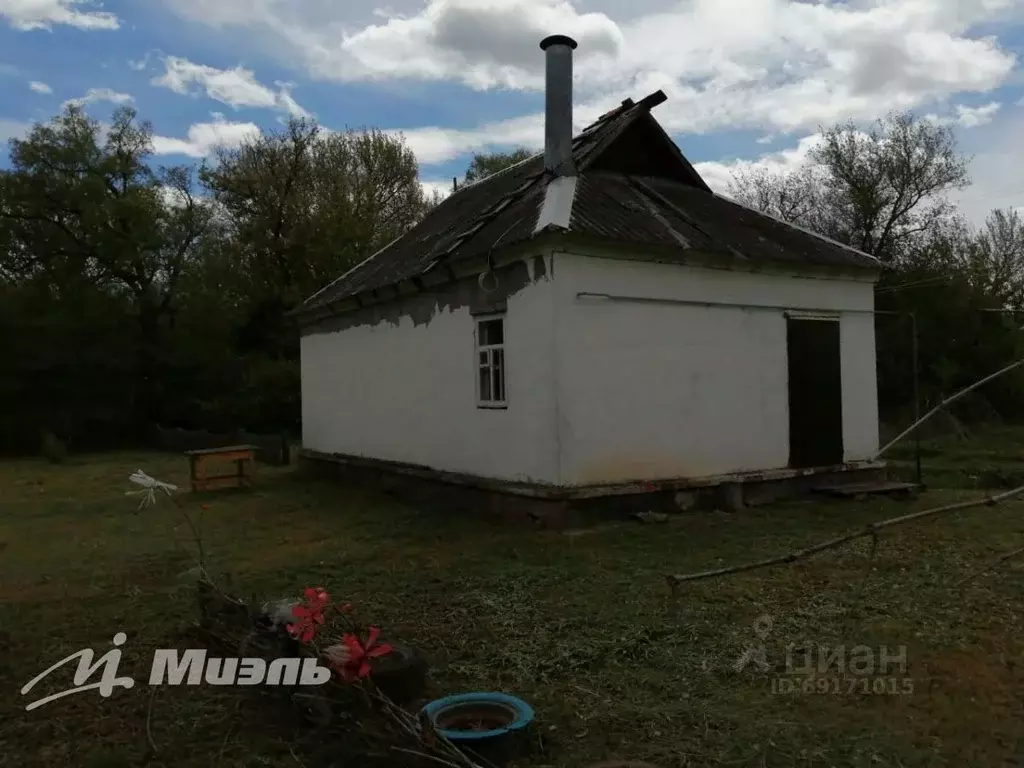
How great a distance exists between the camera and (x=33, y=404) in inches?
1007

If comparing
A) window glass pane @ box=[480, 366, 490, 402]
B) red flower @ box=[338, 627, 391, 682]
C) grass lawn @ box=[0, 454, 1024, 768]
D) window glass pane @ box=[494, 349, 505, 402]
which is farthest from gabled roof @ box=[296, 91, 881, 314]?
red flower @ box=[338, 627, 391, 682]

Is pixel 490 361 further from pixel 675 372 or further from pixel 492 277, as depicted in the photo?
pixel 675 372

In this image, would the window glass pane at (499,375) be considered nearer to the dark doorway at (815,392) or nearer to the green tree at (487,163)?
the dark doorway at (815,392)

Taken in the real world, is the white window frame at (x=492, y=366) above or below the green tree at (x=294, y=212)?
below

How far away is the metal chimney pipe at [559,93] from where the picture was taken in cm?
1144

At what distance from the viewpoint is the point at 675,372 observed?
1027 centimetres

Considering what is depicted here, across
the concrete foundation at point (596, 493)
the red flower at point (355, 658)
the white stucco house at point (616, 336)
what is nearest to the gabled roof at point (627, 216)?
the white stucco house at point (616, 336)

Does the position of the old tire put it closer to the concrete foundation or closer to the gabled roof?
the concrete foundation

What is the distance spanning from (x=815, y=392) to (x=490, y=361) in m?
4.79

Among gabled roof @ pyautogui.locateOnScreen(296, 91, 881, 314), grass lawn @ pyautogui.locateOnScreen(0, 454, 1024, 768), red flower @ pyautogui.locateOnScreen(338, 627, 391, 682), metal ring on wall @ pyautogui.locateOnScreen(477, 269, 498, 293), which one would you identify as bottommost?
grass lawn @ pyautogui.locateOnScreen(0, 454, 1024, 768)

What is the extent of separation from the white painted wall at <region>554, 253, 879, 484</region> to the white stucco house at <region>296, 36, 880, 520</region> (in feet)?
0.07

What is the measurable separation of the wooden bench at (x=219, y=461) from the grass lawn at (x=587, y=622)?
2.75 metres

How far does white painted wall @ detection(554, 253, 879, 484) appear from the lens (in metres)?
9.49

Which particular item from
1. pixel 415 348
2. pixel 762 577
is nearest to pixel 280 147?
pixel 415 348
